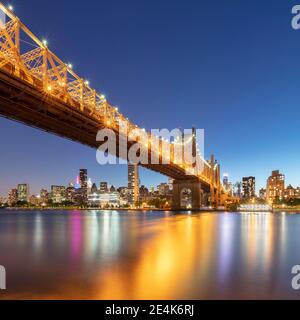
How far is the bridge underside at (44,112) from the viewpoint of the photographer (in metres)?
25.1

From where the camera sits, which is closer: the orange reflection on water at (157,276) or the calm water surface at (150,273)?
the orange reflection on water at (157,276)

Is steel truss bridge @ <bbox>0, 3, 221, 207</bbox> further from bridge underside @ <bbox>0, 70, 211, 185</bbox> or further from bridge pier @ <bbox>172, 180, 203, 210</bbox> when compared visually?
bridge pier @ <bbox>172, 180, 203, 210</bbox>

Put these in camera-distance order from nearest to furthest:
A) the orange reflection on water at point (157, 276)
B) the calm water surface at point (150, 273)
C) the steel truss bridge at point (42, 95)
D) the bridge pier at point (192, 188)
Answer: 1. the orange reflection on water at point (157, 276)
2. the calm water surface at point (150, 273)
3. the steel truss bridge at point (42, 95)
4. the bridge pier at point (192, 188)

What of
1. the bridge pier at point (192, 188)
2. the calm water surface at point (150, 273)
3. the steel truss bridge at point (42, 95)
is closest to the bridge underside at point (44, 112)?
the steel truss bridge at point (42, 95)

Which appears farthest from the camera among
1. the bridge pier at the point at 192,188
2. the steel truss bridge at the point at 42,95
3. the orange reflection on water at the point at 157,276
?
the bridge pier at the point at 192,188

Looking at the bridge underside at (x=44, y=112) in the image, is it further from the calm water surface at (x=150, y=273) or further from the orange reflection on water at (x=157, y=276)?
the orange reflection on water at (x=157, y=276)

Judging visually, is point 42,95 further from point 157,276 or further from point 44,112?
point 157,276

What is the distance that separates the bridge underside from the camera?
25.1 metres

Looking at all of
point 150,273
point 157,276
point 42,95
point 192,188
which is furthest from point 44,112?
point 192,188

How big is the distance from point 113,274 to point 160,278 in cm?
195

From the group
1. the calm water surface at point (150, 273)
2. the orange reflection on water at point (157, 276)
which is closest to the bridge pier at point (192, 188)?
the calm water surface at point (150, 273)

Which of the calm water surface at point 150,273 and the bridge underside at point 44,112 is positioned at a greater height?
the bridge underside at point 44,112
